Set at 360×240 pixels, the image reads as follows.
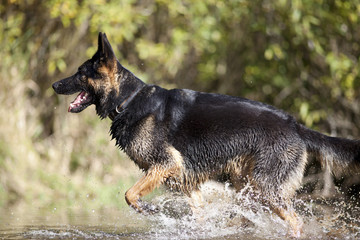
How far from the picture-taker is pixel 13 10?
8.98 m

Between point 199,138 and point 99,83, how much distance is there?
3.53 ft

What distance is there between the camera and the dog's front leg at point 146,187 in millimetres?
4602

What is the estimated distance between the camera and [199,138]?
4.80 m

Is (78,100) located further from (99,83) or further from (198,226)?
(198,226)

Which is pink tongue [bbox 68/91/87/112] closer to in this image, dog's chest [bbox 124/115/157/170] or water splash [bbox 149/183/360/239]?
dog's chest [bbox 124/115/157/170]

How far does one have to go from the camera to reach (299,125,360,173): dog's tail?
4.70 m

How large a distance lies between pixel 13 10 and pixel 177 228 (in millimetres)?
5762

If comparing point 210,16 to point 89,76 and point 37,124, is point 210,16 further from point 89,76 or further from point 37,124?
point 89,76

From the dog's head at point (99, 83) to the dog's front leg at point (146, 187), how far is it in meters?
0.74

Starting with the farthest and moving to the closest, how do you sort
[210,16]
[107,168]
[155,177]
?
[210,16], [107,168], [155,177]

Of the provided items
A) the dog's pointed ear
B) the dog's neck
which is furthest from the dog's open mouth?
the dog's pointed ear

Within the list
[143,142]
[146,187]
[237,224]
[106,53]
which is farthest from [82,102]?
[237,224]

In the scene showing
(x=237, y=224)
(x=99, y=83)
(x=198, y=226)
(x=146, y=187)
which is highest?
(x=99, y=83)

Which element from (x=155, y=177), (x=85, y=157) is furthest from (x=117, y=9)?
(x=155, y=177)
